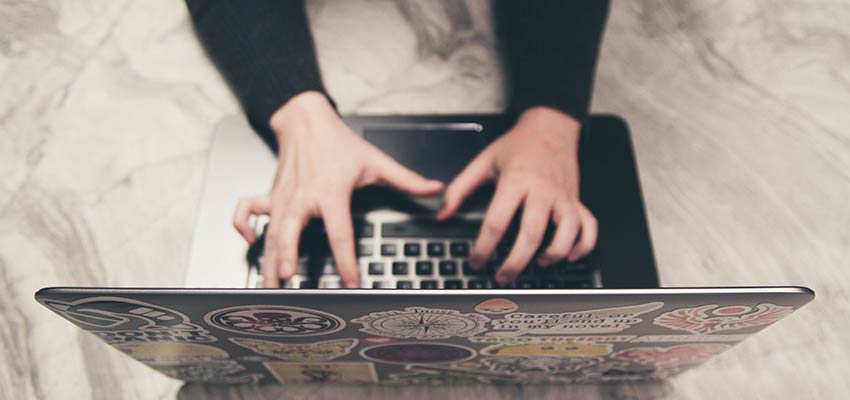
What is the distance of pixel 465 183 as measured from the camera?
1.87 ft

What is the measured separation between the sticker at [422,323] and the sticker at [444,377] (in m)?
0.10

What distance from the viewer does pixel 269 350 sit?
0.41 meters

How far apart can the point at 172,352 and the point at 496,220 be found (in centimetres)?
28

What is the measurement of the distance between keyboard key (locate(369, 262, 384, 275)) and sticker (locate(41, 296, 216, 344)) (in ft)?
0.56

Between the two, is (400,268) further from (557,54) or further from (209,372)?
(557,54)

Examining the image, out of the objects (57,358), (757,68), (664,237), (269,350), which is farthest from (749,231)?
(57,358)

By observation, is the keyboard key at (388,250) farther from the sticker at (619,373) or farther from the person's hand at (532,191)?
the sticker at (619,373)

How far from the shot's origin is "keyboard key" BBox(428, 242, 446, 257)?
1.75 feet

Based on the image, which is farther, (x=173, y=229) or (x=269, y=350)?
(x=173, y=229)

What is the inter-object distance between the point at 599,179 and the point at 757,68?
24cm

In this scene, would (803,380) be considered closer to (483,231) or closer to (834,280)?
(834,280)

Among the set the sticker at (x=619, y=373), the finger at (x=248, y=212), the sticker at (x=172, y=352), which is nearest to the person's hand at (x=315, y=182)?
the finger at (x=248, y=212)

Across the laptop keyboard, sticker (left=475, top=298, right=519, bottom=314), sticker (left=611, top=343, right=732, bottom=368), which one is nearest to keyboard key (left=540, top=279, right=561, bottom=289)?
the laptop keyboard

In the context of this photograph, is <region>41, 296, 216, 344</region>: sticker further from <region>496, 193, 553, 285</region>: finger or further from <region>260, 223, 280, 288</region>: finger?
<region>496, 193, 553, 285</region>: finger
